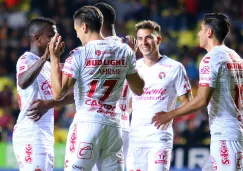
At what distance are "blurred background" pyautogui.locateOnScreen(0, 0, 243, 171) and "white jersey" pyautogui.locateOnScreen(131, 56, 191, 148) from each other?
5.07m

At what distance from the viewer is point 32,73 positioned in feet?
24.7

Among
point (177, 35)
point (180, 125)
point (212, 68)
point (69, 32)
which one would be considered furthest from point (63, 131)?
point (212, 68)

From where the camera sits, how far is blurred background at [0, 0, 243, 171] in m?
14.4

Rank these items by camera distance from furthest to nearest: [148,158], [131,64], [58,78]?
[148,158]
[131,64]
[58,78]

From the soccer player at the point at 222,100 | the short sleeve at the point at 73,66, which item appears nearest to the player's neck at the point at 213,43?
the soccer player at the point at 222,100

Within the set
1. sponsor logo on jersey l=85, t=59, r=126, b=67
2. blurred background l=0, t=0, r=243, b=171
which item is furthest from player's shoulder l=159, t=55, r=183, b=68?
blurred background l=0, t=0, r=243, b=171

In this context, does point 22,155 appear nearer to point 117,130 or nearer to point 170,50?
point 117,130

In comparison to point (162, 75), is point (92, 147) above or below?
below

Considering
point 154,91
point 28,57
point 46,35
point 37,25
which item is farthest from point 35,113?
point 154,91

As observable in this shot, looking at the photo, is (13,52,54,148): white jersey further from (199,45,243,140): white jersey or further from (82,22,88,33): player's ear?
(199,45,243,140): white jersey

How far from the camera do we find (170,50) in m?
16.9

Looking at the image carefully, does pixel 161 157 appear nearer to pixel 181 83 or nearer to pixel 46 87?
pixel 181 83

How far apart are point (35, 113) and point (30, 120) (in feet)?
0.51

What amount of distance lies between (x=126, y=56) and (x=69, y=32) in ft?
33.5
